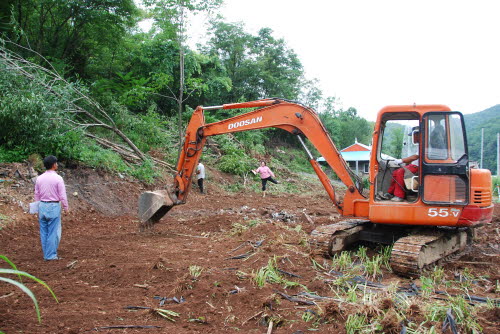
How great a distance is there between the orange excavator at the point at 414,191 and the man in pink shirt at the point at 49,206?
3.27 meters

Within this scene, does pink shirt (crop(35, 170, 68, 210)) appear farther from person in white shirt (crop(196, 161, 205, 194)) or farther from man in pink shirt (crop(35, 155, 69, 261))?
person in white shirt (crop(196, 161, 205, 194))

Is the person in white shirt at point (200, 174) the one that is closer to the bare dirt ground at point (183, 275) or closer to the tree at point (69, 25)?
the bare dirt ground at point (183, 275)

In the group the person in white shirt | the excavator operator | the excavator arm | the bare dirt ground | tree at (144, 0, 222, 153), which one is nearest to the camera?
the bare dirt ground

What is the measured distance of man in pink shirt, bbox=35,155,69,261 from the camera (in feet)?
19.1

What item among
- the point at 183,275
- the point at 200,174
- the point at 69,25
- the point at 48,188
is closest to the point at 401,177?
the point at 183,275

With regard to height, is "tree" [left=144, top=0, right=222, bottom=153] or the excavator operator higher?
"tree" [left=144, top=0, right=222, bottom=153]

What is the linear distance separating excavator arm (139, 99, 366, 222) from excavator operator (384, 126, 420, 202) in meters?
0.45

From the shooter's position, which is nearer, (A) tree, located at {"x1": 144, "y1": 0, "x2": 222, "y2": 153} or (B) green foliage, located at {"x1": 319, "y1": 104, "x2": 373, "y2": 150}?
(A) tree, located at {"x1": 144, "y1": 0, "x2": 222, "y2": 153}

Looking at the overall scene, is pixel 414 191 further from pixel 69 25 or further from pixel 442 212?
pixel 69 25

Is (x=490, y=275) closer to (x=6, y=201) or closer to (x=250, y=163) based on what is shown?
(x=6, y=201)

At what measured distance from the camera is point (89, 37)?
15.2 metres

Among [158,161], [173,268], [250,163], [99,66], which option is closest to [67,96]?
[158,161]

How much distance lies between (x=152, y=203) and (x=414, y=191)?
4597 millimetres

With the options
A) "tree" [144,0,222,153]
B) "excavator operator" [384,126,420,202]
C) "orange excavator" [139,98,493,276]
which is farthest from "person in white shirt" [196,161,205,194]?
"excavator operator" [384,126,420,202]
